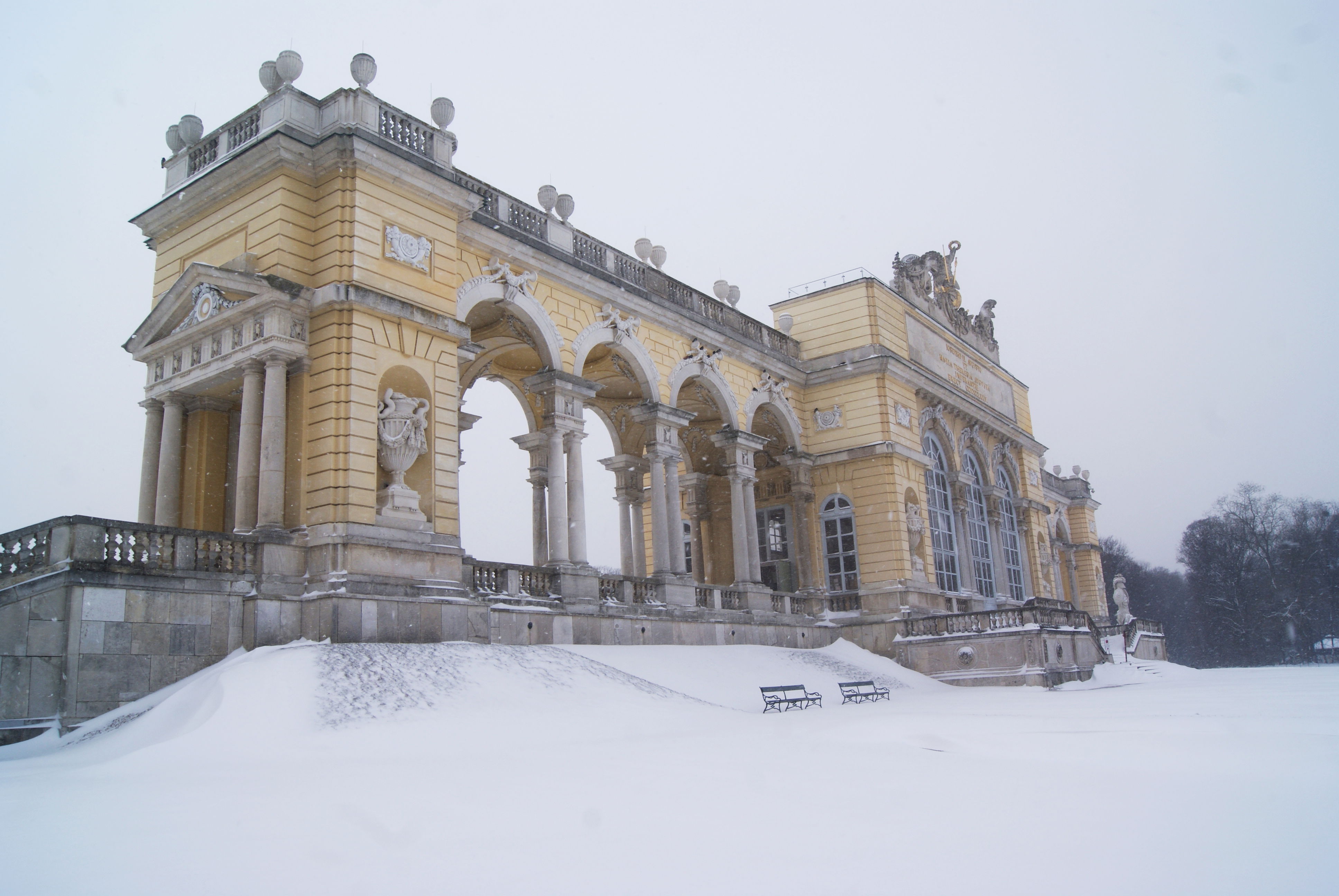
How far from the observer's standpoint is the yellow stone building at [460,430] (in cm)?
1477

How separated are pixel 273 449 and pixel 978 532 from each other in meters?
27.4

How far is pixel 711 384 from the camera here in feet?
86.0

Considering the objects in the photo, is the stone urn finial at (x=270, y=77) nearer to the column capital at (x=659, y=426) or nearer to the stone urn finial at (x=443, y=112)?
the stone urn finial at (x=443, y=112)

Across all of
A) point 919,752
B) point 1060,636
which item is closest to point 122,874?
point 919,752

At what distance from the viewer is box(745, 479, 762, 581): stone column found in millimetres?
26406

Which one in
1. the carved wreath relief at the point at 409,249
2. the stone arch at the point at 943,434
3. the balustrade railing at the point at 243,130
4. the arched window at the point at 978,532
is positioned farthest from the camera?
the arched window at the point at 978,532

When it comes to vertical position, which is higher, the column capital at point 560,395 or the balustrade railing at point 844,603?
the column capital at point 560,395

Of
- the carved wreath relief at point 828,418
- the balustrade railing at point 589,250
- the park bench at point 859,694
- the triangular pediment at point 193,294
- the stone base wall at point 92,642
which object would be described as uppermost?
the balustrade railing at point 589,250

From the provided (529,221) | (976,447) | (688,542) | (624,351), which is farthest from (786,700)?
(976,447)

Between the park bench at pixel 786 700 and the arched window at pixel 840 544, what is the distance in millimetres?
10729

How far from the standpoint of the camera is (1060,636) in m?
24.8

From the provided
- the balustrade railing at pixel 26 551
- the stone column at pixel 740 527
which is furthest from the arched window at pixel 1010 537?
the balustrade railing at pixel 26 551

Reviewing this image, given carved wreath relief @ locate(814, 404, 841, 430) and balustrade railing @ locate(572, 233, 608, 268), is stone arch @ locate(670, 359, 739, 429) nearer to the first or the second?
balustrade railing @ locate(572, 233, 608, 268)

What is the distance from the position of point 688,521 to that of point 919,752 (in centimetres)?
2468
